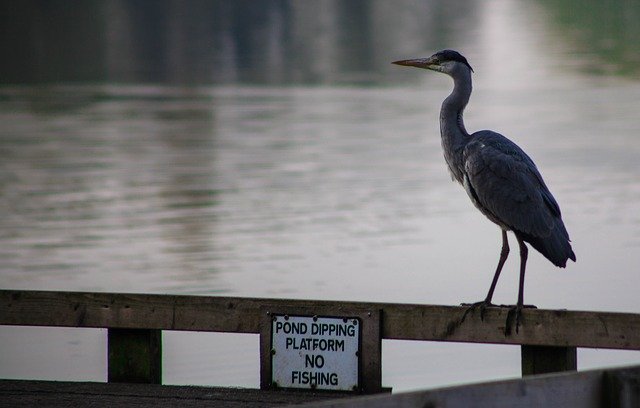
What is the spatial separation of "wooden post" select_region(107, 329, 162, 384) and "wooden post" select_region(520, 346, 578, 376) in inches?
56.8

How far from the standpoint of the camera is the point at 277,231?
1384 centimetres

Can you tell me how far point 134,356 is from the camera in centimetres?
564

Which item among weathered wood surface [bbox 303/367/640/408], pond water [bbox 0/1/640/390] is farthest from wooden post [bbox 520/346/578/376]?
pond water [bbox 0/1/640/390]

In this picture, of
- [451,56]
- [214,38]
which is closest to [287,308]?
[451,56]

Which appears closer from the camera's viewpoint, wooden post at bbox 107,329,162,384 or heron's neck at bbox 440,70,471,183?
wooden post at bbox 107,329,162,384

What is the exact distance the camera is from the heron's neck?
6.85 m

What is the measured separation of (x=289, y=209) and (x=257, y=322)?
965 centimetres

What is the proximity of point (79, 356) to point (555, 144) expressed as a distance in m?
12.4

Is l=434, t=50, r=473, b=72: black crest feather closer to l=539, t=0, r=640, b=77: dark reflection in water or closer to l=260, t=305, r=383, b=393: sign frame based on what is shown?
l=260, t=305, r=383, b=393: sign frame

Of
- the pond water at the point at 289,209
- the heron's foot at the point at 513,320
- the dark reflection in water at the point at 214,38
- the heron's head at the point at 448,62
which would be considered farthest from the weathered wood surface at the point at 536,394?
the dark reflection in water at the point at 214,38

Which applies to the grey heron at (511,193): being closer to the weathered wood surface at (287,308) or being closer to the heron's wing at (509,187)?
the heron's wing at (509,187)

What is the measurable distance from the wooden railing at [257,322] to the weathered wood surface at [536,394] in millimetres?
1255

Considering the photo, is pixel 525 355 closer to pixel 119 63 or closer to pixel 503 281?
pixel 503 281

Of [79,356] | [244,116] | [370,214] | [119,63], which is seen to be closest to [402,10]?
[119,63]
